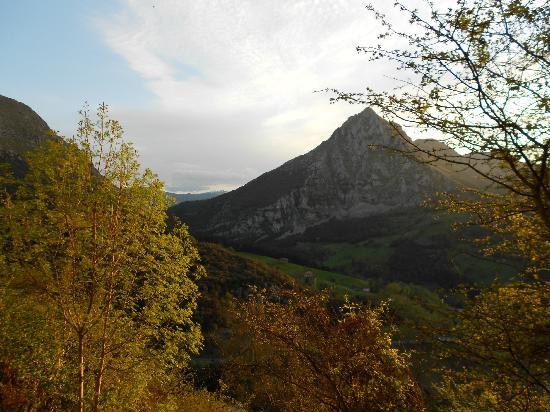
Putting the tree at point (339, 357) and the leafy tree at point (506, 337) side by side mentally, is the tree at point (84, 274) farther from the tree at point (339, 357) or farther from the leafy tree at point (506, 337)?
the leafy tree at point (506, 337)

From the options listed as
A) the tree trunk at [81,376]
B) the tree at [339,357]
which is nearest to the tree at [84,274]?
the tree trunk at [81,376]

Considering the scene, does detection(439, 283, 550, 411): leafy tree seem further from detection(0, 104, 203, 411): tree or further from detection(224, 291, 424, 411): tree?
detection(0, 104, 203, 411): tree

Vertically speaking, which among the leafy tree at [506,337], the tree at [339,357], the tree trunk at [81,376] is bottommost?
the tree trunk at [81,376]

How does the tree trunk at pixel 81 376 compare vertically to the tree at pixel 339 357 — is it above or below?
below

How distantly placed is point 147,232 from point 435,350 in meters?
11.7

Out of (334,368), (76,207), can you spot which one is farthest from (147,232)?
(334,368)

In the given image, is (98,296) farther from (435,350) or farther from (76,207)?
(435,350)

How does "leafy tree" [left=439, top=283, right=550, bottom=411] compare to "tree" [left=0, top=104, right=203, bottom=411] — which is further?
"tree" [left=0, top=104, right=203, bottom=411]

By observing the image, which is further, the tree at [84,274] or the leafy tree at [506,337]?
the tree at [84,274]

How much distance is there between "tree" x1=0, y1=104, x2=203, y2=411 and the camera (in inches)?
511

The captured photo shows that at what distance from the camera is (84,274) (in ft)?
44.2

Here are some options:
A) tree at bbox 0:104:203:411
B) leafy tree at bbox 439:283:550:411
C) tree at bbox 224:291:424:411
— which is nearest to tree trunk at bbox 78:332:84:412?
tree at bbox 0:104:203:411

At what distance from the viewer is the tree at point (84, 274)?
511 inches

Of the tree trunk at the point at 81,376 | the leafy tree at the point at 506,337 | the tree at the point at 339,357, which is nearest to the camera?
the leafy tree at the point at 506,337
